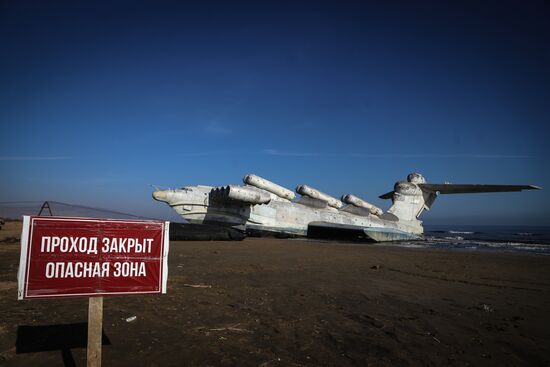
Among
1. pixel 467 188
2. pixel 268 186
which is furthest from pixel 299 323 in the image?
pixel 467 188

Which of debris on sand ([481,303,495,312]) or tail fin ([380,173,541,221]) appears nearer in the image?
debris on sand ([481,303,495,312])

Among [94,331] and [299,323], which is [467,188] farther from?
[94,331]

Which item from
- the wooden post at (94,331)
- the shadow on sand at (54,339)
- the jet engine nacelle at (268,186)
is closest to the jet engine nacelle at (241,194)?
the jet engine nacelle at (268,186)

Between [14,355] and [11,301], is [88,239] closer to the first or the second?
[14,355]

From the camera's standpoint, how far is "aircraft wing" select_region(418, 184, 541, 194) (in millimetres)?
22636

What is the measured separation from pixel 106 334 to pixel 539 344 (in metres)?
5.26

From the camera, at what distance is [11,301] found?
5262mm

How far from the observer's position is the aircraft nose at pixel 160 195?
22.5 m

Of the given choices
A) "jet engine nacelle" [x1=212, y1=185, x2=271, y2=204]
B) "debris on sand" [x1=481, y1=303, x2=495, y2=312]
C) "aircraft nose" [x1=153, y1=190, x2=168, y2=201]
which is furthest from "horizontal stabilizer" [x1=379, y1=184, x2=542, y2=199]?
"aircraft nose" [x1=153, y1=190, x2=168, y2=201]

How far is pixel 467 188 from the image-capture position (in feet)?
85.2

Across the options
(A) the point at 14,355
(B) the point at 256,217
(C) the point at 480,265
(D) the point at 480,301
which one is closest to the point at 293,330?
(A) the point at 14,355

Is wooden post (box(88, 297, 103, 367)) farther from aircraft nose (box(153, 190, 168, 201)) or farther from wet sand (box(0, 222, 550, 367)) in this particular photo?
aircraft nose (box(153, 190, 168, 201))

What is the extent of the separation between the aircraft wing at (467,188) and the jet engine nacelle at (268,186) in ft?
41.6

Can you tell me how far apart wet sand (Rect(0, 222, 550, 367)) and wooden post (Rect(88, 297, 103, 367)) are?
56 cm
